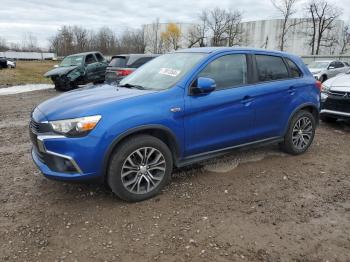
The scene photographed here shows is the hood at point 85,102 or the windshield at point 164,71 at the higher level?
the windshield at point 164,71

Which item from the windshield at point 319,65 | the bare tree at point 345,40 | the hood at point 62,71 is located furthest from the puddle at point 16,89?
the bare tree at point 345,40

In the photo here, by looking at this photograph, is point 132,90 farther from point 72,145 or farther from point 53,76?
point 53,76

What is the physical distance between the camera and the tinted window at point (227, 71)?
4594 millimetres

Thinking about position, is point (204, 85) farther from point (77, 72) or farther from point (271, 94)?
point (77, 72)

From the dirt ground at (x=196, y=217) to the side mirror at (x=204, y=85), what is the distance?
1.22 m

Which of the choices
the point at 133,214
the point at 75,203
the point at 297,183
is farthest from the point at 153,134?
the point at 297,183

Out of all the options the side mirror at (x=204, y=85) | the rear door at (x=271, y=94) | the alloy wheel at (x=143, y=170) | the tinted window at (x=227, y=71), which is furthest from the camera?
the rear door at (x=271, y=94)

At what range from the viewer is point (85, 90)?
469 centimetres

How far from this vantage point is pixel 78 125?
3641mm

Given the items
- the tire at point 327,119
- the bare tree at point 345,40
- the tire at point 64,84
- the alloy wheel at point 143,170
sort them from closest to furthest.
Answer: the alloy wheel at point 143,170, the tire at point 327,119, the tire at point 64,84, the bare tree at point 345,40

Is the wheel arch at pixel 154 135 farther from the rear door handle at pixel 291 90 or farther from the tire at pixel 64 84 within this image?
the tire at pixel 64 84

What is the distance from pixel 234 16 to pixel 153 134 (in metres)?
64.7

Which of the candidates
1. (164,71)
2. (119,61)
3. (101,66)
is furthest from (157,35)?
(164,71)

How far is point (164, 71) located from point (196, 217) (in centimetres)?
201
